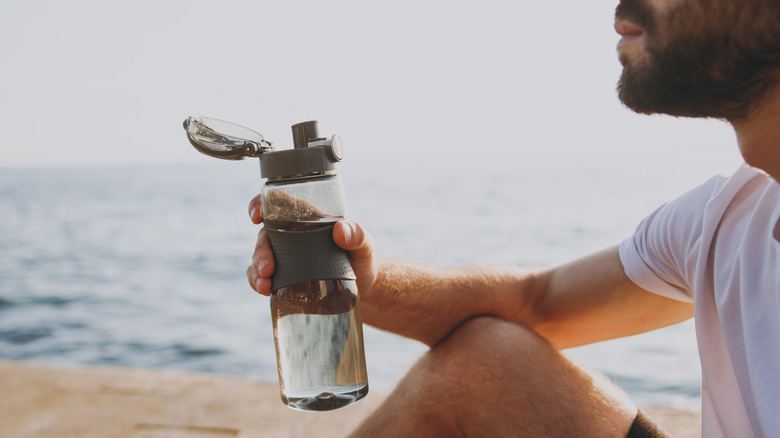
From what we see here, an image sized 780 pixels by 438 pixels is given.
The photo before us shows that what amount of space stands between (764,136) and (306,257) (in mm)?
737

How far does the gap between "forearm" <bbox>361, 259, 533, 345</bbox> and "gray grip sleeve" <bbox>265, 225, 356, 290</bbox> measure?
0.48 metres

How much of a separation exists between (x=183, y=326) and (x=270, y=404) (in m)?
2.90

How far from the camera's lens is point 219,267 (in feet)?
26.3

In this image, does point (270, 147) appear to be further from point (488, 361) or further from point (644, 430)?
point (644, 430)

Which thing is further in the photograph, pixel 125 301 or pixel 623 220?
pixel 623 220

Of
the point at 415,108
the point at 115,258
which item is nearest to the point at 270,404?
the point at 115,258

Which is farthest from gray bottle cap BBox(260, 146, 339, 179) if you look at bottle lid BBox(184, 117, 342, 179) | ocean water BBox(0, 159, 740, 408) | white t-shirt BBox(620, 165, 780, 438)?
ocean water BBox(0, 159, 740, 408)

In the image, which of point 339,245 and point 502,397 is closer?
point 339,245

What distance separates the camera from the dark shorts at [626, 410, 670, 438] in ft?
4.08

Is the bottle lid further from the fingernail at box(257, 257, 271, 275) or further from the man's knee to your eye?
the man's knee

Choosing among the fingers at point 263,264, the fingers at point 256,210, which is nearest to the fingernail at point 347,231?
the fingers at point 263,264

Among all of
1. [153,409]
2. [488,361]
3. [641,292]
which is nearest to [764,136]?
[641,292]

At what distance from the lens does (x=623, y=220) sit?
10781 mm

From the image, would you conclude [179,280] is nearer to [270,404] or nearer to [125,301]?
[125,301]
